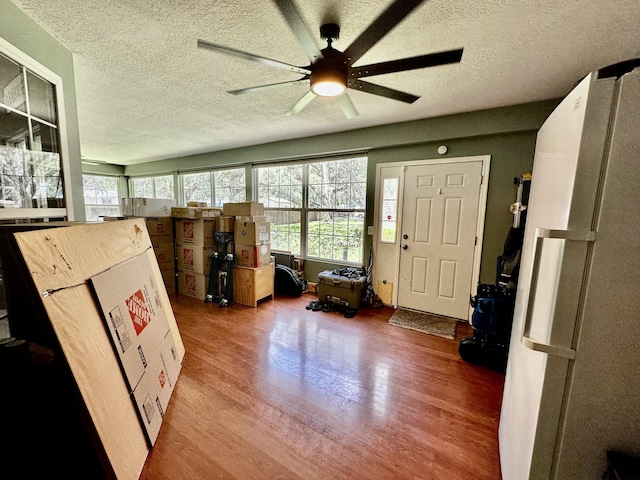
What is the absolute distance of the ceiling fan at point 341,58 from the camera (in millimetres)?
1065

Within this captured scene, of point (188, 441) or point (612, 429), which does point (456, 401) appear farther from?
point (188, 441)

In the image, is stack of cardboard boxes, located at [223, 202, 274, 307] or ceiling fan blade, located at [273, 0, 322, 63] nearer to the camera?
ceiling fan blade, located at [273, 0, 322, 63]

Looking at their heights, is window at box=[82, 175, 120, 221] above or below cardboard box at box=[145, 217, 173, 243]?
above

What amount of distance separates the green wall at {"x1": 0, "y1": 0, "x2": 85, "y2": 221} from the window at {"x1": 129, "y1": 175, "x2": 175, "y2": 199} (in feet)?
13.9

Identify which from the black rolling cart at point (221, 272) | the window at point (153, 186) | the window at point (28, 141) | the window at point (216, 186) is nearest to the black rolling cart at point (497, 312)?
the black rolling cart at point (221, 272)

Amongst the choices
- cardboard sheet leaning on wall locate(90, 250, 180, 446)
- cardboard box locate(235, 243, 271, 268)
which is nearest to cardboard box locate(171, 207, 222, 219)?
cardboard box locate(235, 243, 271, 268)

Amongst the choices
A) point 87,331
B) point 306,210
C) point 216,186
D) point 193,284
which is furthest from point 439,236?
point 216,186

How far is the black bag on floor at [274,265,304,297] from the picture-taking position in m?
Result: 3.98

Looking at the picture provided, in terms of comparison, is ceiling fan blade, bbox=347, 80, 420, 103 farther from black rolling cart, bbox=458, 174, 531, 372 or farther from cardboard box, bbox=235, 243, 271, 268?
cardboard box, bbox=235, 243, 271, 268

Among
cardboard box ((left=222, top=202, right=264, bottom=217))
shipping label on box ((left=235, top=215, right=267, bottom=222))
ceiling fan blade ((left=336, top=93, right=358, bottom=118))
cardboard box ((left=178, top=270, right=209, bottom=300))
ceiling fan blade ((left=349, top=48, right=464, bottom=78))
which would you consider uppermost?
ceiling fan blade ((left=349, top=48, right=464, bottom=78))

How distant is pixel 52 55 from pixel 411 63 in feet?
7.57

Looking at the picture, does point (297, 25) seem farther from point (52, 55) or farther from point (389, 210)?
point (389, 210)

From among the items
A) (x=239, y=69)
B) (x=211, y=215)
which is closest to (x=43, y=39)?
(x=239, y=69)

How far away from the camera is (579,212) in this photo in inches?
29.4
